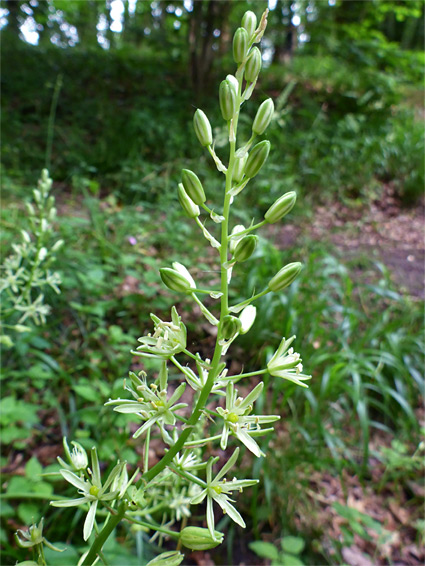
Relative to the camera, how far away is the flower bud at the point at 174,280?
1.05 m

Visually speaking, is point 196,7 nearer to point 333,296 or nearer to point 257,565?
point 333,296

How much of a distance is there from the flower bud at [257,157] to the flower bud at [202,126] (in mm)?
186

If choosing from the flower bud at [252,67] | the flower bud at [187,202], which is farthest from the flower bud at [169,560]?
the flower bud at [252,67]

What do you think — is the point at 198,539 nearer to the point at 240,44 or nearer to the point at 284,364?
the point at 284,364

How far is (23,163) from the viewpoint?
6715 mm

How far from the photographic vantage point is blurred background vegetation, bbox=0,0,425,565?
8.56 feet

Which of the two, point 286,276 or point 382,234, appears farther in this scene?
point 382,234

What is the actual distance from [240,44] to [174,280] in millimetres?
665

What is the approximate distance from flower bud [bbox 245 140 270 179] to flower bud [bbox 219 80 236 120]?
12 centimetres

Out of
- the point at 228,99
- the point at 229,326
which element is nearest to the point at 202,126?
the point at 228,99

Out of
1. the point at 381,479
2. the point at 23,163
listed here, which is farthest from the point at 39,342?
the point at 23,163

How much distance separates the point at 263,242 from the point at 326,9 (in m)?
8.23

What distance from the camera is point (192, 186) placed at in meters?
1.12

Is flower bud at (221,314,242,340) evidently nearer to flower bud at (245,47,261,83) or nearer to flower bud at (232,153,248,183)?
flower bud at (232,153,248,183)
